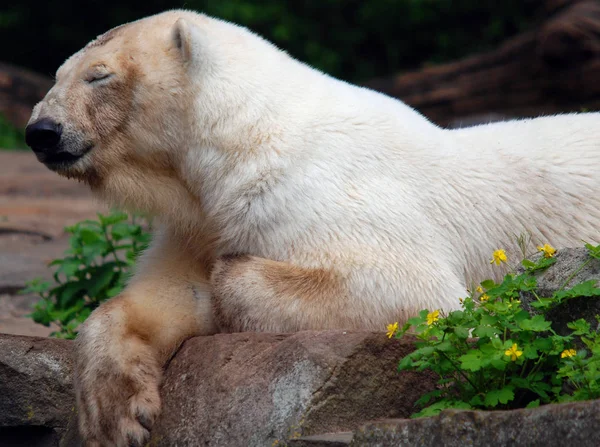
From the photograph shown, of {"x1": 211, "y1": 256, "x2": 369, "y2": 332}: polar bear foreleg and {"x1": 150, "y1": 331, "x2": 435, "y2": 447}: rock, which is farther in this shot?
{"x1": 211, "y1": 256, "x2": 369, "y2": 332}: polar bear foreleg

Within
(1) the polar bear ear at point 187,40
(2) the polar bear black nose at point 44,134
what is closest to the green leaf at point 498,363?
(1) the polar bear ear at point 187,40

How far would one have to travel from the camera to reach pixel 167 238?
3.39m

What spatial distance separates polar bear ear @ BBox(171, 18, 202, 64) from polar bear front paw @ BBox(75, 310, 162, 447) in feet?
3.23

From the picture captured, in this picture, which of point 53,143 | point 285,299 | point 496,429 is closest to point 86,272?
point 53,143

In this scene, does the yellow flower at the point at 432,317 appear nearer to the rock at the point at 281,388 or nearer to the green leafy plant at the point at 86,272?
the rock at the point at 281,388

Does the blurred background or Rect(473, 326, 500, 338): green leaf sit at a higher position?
Rect(473, 326, 500, 338): green leaf

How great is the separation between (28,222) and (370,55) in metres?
7.96

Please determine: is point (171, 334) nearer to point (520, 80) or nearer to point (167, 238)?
point (167, 238)

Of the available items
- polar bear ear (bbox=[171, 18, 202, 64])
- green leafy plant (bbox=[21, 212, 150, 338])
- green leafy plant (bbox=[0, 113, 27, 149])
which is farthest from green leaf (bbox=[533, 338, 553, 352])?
green leafy plant (bbox=[0, 113, 27, 149])

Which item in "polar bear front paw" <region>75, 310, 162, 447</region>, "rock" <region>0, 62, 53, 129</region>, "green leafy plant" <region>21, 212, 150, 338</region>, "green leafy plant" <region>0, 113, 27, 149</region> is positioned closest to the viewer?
"polar bear front paw" <region>75, 310, 162, 447</region>

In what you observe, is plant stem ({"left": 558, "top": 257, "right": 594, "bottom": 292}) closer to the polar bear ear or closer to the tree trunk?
the polar bear ear

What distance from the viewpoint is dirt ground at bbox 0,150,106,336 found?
204 inches

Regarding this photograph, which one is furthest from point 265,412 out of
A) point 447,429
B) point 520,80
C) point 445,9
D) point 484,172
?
point 445,9

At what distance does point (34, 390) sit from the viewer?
3.26 metres
